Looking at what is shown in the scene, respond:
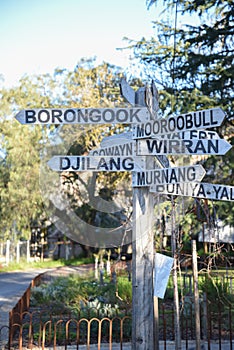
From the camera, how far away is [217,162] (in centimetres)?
1152

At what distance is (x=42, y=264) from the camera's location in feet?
83.7

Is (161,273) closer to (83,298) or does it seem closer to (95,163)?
(95,163)

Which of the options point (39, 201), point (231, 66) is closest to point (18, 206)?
point (39, 201)

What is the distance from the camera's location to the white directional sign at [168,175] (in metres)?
3.57

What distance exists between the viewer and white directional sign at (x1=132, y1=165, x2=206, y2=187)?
3574mm

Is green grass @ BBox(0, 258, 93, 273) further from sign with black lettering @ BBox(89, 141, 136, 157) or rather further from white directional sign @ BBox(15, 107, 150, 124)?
white directional sign @ BBox(15, 107, 150, 124)

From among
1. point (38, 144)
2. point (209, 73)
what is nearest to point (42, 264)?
point (38, 144)

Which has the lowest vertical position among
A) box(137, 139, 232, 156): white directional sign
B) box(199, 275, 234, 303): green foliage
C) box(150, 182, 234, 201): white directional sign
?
box(199, 275, 234, 303): green foliage

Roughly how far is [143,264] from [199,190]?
2.55 ft

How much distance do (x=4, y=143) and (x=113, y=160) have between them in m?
19.6

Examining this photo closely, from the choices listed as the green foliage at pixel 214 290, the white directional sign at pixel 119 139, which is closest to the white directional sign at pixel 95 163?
the white directional sign at pixel 119 139

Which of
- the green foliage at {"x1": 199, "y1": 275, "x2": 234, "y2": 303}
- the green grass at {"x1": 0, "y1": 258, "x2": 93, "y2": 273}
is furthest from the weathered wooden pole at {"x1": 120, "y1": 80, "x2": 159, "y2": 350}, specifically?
the green grass at {"x1": 0, "y1": 258, "x2": 93, "y2": 273}

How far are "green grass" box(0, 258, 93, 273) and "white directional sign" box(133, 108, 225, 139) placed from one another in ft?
65.9

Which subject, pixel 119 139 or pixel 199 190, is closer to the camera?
pixel 199 190
